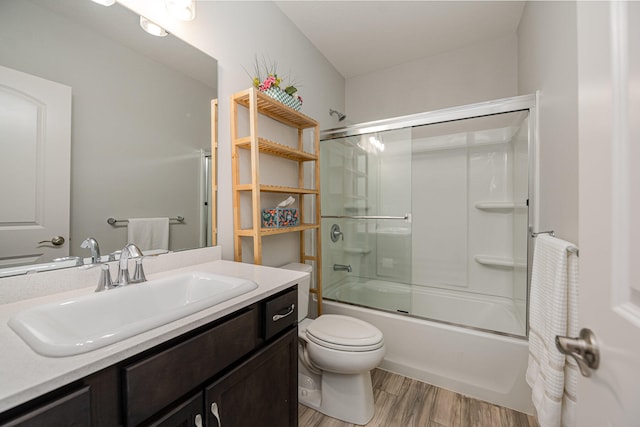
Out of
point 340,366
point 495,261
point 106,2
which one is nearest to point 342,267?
point 340,366

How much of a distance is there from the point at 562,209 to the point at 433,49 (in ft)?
6.32

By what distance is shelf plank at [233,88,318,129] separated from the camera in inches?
58.2

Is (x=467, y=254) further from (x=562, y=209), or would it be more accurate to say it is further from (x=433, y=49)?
(x=433, y=49)

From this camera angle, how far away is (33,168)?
32.6 inches

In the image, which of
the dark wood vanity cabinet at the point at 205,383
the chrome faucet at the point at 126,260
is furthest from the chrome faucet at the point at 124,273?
the dark wood vanity cabinet at the point at 205,383

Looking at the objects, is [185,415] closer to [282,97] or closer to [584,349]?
[584,349]

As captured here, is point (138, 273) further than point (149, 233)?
No

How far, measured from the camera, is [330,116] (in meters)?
2.66

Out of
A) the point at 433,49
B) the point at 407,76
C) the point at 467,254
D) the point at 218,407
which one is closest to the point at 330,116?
the point at 407,76

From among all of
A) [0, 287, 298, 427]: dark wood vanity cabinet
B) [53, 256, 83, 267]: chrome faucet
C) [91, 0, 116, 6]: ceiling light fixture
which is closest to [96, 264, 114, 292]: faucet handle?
[53, 256, 83, 267]: chrome faucet

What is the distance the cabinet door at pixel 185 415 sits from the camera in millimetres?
621

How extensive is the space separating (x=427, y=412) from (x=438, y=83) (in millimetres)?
2651

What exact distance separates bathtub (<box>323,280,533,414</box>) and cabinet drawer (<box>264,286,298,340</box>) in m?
1.07

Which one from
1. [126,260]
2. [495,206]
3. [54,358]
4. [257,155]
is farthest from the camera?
[495,206]
